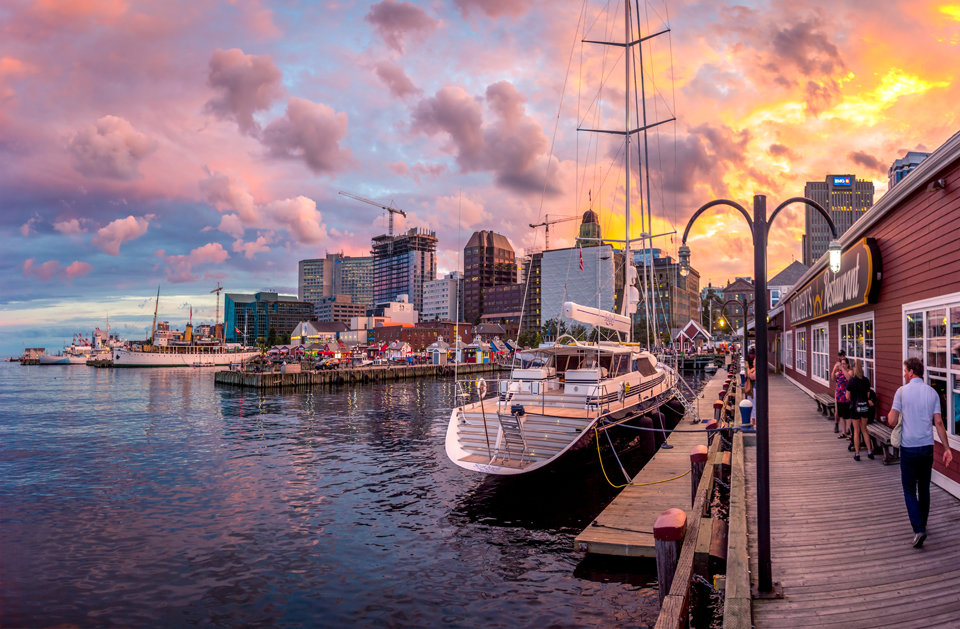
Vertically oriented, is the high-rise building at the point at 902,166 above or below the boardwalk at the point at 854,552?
above

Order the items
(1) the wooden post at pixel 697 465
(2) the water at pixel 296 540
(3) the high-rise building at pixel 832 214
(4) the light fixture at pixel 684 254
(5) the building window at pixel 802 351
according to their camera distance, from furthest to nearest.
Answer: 1. (3) the high-rise building at pixel 832 214
2. (5) the building window at pixel 802 351
3. (1) the wooden post at pixel 697 465
4. (2) the water at pixel 296 540
5. (4) the light fixture at pixel 684 254

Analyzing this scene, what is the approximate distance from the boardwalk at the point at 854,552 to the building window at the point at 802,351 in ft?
59.4

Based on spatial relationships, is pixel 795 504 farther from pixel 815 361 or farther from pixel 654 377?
pixel 815 361

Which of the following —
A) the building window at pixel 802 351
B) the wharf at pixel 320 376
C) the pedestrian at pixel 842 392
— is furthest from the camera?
the wharf at pixel 320 376

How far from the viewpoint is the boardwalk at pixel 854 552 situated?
17.2ft

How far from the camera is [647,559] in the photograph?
9797 millimetres

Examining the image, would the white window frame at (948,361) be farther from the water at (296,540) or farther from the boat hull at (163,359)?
the boat hull at (163,359)

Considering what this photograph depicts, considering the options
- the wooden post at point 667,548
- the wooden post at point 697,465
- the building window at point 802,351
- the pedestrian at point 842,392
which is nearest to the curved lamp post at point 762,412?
the wooden post at point 667,548

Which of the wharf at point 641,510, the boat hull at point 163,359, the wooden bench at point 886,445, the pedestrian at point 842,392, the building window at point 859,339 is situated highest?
the building window at point 859,339

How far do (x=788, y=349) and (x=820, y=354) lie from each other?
14932 millimetres

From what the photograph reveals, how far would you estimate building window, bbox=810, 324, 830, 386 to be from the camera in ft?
66.9

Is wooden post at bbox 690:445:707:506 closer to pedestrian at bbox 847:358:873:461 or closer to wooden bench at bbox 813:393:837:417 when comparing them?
pedestrian at bbox 847:358:873:461

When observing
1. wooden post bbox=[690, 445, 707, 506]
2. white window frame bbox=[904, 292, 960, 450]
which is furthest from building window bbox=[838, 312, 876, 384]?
wooden post bbox=[690, 445, 707, 506]

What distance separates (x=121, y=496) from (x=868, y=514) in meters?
18.5
